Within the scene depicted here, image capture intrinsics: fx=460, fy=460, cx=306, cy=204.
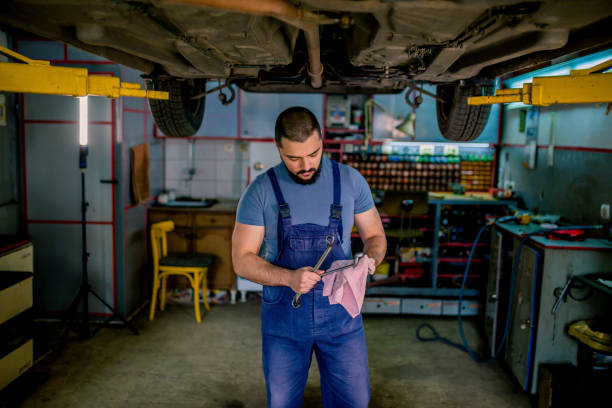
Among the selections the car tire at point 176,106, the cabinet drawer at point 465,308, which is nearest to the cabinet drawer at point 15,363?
the car tire at point 176,106

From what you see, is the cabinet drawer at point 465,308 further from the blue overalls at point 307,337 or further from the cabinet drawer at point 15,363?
the cabinet drawer at point 15,363

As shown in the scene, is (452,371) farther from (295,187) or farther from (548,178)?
(295,187)

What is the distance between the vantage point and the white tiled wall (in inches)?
198

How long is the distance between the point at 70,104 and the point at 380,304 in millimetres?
3145

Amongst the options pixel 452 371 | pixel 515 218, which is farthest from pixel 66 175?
pixel 515 218

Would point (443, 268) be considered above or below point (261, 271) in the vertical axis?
below

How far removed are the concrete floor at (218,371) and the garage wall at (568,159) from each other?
4.32 feet

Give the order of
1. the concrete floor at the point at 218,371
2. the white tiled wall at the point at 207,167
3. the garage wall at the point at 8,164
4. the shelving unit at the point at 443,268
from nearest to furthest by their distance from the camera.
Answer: the concrete floor at the point at 218,371
the garage wall at the point at 8,164
the shelving unit at the point at 443,268
the white tiled wall at the point at 207,167

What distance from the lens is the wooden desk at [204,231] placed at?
14.6ft

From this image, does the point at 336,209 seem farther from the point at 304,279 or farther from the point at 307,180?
the point at 304,279

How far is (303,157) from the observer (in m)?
1.79

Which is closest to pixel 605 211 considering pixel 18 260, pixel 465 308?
pixel 465 308

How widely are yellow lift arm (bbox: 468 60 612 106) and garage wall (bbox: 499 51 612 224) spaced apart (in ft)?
5.10

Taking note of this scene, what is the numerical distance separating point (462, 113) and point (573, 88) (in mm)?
810
